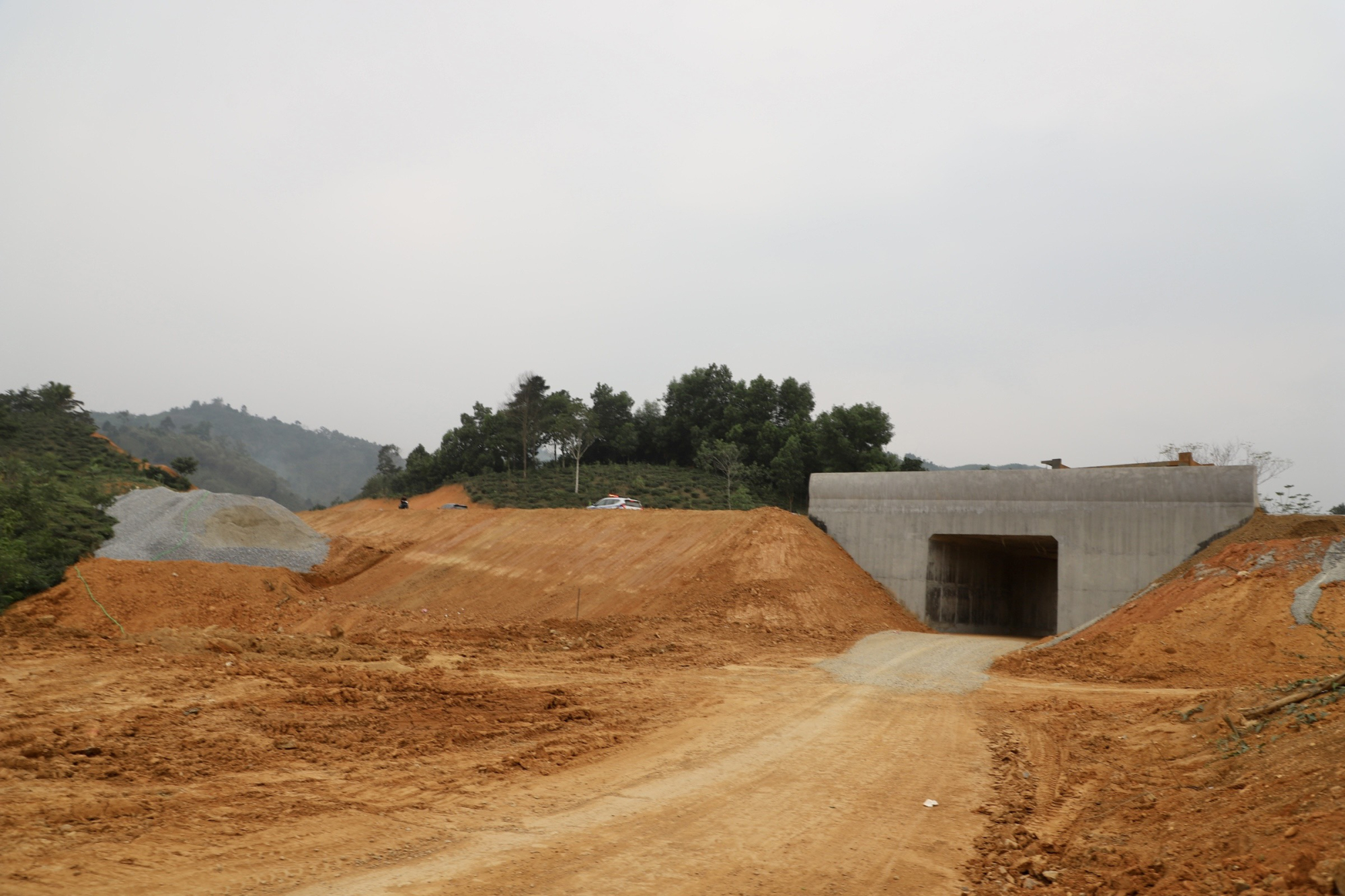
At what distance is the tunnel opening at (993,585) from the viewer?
87.7 ft

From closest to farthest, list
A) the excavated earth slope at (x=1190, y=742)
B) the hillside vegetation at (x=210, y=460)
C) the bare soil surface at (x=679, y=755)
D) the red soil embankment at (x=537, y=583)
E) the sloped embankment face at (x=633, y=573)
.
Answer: the excavated earth slope at (x=1190, y=742) < the bare soil surface at (x=679, y=755) < the red soil embankment at (x=537, y=583) < the sloped embankment face at (x=633, y=573) < the hillside vegetation at (x=210, y=460)

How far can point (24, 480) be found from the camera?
25938mm

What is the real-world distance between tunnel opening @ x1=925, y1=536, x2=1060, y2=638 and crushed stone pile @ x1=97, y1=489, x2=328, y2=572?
900 inches

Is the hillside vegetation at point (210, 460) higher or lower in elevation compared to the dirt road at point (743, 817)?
higher

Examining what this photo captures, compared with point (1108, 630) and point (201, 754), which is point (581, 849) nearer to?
point (201, 754)

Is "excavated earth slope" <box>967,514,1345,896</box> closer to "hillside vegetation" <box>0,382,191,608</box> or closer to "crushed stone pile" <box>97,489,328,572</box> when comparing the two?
"hillside vegetation" <box>0,382,191,608</box>

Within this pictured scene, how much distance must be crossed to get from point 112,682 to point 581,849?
30.6 ft

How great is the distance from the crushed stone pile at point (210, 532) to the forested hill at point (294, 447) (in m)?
129

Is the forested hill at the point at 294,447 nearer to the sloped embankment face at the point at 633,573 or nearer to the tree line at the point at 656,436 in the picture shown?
the tree line at the point at 656,436

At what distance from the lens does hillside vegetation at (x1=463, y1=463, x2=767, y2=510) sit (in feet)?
179

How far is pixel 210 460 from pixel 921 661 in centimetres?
11355

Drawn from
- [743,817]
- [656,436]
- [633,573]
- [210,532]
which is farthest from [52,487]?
[656,436]

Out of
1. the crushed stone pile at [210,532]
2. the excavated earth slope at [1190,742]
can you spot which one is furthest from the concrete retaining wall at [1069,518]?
the crushed stone pile at [210,532]

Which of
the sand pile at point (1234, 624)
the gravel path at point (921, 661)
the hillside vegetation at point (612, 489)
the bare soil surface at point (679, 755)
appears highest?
Result: the hillside vegetation at point (612, 489)
